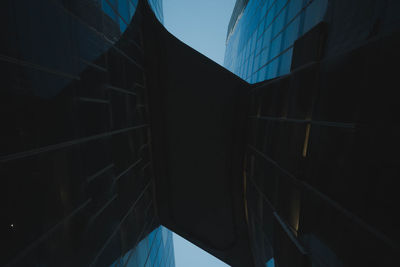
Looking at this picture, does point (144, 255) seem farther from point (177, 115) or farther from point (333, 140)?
point (333, 140)

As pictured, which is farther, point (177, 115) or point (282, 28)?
point (177, 115)

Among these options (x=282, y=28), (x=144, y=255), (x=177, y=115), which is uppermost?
(x=282, y=28)

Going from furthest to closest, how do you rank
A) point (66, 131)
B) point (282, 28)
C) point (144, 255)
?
1. point (144, 255)
2. point (282, 28)
3. point (66, 131)

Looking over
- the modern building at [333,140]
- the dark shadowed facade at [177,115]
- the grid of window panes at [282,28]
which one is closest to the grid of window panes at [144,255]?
the dark shadowed facade at [177,115]

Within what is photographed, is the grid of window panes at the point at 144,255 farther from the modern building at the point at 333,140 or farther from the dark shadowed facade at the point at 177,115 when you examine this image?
the modern building at the point at 333,140

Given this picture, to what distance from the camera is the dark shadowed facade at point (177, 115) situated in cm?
366

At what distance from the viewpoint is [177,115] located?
44.7 feet

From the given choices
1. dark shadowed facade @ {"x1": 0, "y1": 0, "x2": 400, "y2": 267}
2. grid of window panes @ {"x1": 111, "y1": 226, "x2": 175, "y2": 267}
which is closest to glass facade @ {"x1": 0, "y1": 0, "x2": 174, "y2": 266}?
dark shadowed facade @ {"x1": 0, "y1": 0, "x2": 400, "y2": 267}

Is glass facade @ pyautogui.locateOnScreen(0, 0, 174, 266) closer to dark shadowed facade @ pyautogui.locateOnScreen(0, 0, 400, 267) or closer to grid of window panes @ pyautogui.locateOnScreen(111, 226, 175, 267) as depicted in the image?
dark shadowed facade @ pyautogui.locateOnScreen(0, 0, 400, 267)

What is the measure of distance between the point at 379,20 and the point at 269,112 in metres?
5.72

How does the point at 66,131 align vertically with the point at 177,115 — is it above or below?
below

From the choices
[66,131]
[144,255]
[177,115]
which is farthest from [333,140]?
[144,255]

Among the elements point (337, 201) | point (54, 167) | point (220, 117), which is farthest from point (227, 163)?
point (54, 167)

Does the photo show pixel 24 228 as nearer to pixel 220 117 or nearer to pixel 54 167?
pixel 54 167
